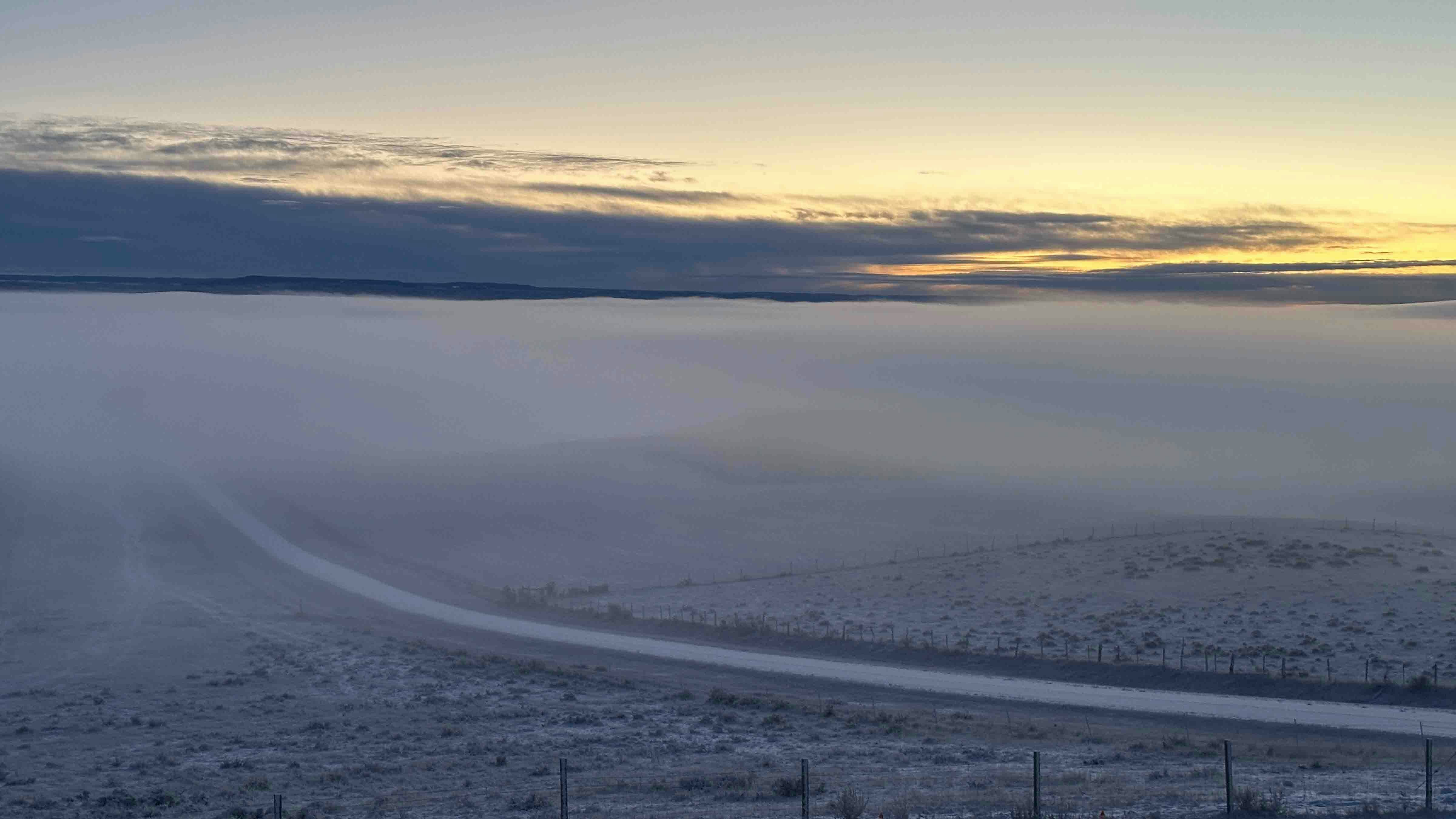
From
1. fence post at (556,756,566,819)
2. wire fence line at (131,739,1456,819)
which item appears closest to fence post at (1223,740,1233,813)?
wire fence line at (131,739,1456,819)

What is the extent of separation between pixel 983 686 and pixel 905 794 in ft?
45.9

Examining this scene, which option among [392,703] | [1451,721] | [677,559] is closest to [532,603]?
[677,559]

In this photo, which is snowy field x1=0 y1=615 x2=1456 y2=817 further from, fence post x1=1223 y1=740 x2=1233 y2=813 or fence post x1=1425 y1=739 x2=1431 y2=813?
fence post x1=1425 y1=739 x2=1431 y2=813

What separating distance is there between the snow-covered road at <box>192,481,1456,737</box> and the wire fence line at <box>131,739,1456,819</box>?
5119 millimetres

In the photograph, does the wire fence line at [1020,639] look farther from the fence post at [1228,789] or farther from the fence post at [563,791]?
the fence post at [563,791]

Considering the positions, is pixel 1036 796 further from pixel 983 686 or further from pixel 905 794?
pixel 983 686

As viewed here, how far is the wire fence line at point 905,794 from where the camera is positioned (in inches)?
616

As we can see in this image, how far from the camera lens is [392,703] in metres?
28.1

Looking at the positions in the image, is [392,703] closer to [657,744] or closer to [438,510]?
[657,744]

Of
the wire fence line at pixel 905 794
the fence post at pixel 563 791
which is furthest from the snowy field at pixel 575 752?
the fence post at pixel 563 791

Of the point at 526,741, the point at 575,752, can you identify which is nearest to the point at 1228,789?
the point at 575,752

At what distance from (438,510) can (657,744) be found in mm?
60438

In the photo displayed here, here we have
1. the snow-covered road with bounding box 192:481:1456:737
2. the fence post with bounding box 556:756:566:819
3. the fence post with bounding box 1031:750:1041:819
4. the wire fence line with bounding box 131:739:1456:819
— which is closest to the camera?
the fence post with bounding box 1031:750:1041:819

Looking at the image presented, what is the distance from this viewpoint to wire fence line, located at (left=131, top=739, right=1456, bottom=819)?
15.6 m
